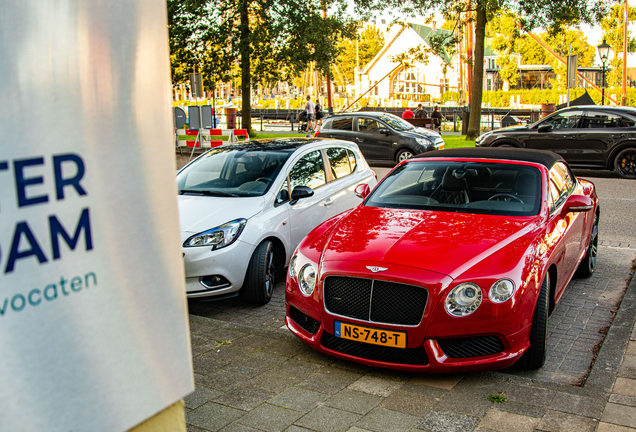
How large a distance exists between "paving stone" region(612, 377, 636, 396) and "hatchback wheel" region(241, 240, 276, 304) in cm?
320

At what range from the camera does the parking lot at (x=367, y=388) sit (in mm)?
3508

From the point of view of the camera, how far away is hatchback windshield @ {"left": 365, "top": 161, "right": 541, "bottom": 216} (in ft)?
17.7

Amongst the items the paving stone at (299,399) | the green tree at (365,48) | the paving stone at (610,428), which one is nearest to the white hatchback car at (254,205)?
the paving stone at (299,399)

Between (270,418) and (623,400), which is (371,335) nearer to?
(270,418)

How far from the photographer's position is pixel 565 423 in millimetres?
3436

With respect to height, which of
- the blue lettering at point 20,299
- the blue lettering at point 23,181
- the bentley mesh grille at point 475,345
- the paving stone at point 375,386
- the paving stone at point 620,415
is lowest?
the paving stone at point 375,386

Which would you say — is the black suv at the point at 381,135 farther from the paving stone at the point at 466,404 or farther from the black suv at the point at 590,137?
the paving stone at the point at 466,404

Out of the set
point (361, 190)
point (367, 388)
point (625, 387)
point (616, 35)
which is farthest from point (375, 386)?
point (616, 35)

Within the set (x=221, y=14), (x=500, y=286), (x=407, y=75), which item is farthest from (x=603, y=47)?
(x=407, y=75)

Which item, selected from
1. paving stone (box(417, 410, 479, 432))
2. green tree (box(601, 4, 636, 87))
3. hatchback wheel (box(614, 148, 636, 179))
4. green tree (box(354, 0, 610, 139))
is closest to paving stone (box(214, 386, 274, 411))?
paving stone (box(417, 410, 479, 432))

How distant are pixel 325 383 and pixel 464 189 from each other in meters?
2.48

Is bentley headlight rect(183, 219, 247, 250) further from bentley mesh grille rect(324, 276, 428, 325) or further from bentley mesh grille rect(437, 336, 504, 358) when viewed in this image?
bentley mesh grille rect(437, 336, 504, 358)

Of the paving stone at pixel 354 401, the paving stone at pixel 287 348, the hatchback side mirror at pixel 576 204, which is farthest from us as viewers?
the hatchback side mirror at pixel 576 204

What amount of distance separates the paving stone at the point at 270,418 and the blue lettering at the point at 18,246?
250cm
